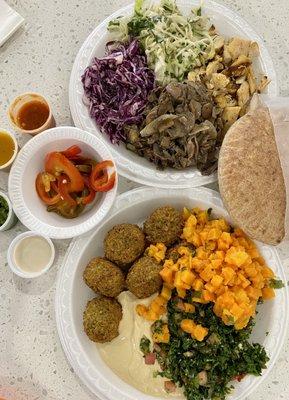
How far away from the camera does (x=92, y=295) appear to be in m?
2.09

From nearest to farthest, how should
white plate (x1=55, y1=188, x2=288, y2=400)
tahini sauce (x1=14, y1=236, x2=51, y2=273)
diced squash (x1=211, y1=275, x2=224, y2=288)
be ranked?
diced squash (x1=211, y1=275, x2=224, y2=288), white plate (x1=55, y1=188, x2=288, y2=400), tahini sauce (x1=14, y1=236, x2=51, y2=273)

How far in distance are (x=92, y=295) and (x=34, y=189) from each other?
477 mm

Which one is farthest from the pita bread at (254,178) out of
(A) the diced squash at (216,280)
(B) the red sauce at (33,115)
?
(B) the red sauce at (33,115)

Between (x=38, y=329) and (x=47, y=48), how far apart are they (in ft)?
3.85

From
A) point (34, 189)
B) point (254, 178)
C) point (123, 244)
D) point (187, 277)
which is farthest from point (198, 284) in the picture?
point (34, 189)

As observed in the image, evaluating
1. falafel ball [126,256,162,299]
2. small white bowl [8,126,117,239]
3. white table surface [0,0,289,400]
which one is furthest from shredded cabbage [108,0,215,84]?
falafel ball [126,256,162,299]

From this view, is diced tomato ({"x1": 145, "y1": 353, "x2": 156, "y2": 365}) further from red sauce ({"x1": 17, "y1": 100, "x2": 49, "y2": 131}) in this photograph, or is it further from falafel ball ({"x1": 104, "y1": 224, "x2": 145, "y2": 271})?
red sauce ({"x1": 17, "y1": 100, "x2": 49, "y2": 131})

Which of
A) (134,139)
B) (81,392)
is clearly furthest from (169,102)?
(81,392)

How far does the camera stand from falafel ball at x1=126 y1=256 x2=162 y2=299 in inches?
74.7

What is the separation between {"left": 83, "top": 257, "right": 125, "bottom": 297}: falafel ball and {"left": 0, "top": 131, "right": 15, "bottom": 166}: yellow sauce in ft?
1.73

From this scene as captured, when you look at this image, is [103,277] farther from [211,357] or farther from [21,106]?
[21,106]

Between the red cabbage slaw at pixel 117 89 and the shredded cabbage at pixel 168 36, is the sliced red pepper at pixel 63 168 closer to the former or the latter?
the red cabbage slaw at pixel 117 89

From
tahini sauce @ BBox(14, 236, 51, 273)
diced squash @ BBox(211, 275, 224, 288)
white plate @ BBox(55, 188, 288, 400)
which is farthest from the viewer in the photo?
tahini sauce @ BBox(14, 236, 51, 273)

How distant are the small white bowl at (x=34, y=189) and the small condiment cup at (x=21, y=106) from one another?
0.10 m
